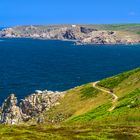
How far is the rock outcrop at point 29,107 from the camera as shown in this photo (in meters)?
144

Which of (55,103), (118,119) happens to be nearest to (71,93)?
(55,103)

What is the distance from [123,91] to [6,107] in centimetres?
4425

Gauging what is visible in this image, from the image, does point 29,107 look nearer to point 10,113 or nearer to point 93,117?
point 10,113

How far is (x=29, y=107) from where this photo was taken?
14912cm

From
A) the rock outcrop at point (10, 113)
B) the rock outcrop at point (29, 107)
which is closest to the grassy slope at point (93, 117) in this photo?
the rock outcrop at point (29, 107)

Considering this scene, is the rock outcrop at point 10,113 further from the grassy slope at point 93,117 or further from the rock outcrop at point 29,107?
the grassy slope at point 93,117

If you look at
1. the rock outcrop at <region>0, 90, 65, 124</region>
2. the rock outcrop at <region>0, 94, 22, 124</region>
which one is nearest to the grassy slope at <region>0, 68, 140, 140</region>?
the rock outcrop at <region>0, 90, 65, 124</region>

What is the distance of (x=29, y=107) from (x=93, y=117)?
49.5m

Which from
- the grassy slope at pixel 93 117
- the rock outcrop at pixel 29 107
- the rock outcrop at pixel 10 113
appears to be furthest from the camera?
the rock outcrop at pixel 10 113

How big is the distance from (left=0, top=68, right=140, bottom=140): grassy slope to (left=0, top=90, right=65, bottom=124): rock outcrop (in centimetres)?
487

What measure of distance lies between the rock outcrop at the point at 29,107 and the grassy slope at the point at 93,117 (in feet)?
16.0

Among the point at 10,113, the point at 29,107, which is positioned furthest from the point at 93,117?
the point at 10,113

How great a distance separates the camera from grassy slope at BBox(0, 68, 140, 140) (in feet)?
221

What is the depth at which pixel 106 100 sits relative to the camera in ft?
415
